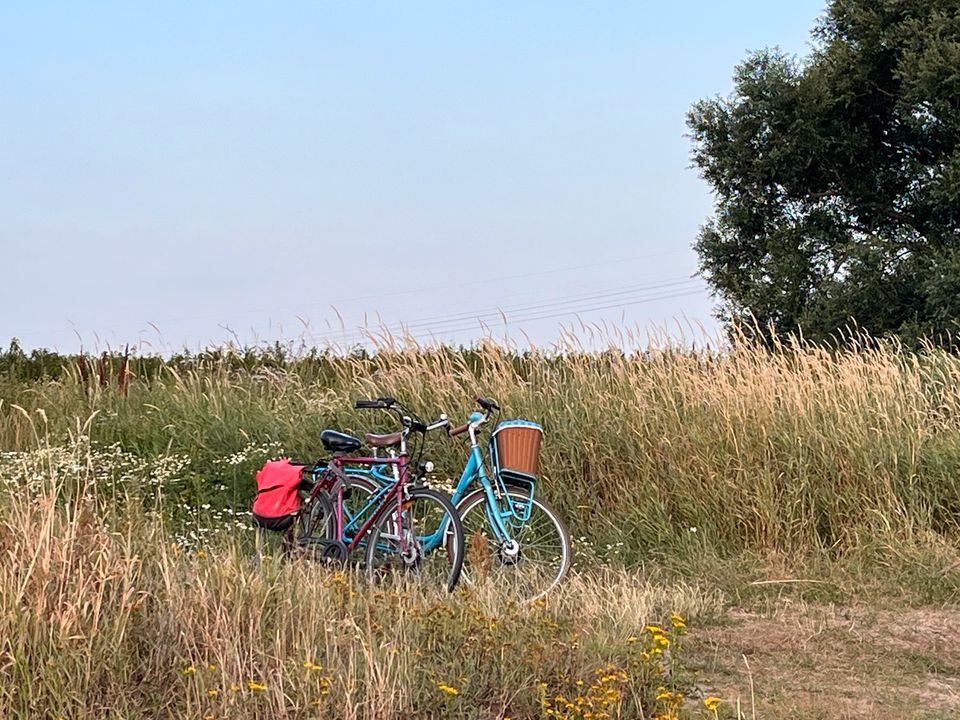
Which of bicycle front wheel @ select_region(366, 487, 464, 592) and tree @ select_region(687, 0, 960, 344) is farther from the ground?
tree @ select_region(687, 0, 960, 344)

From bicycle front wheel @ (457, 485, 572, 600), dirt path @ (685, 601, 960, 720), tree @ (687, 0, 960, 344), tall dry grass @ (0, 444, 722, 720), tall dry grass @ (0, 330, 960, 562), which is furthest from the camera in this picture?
tree @ (687, 0, 960, 344)

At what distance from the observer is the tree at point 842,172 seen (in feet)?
71.5

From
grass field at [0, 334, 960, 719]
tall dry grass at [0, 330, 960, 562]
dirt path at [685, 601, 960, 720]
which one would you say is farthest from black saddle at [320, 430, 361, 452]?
dirt path at [685, 601, 960, 720]

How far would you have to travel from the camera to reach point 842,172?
2397cm

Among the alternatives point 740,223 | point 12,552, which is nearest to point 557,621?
point 12,552

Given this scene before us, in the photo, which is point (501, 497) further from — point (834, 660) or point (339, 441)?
point (834, 660)

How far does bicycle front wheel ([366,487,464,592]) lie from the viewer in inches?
257

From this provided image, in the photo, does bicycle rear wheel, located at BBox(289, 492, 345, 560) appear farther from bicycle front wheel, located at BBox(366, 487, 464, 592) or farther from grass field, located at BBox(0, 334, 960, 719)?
grass field, located at BBox(0, 334, 960, 719)

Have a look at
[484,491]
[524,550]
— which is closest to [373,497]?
[484,491]

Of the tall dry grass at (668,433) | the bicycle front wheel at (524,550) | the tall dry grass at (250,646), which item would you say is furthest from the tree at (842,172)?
the tall dry grass at (250,646)

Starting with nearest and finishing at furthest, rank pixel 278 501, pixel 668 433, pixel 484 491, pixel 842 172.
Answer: pixel 484 491
pixel 278 501
pixel 668 433
pixel 842 172

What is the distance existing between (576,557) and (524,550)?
631mm

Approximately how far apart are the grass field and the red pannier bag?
1.29 feet

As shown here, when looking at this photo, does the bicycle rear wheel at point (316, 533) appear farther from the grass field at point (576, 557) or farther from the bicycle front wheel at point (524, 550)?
the bicycle front wheel at point (524, 550)
